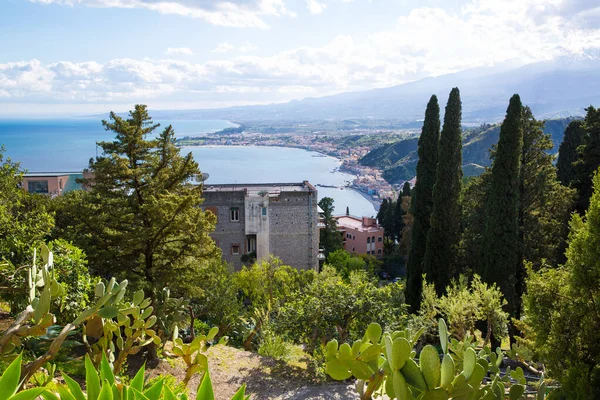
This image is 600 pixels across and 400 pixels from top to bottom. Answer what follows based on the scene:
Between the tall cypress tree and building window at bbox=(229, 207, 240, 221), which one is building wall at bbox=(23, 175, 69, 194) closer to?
building window at bbox=(229, 207, 240, 221)

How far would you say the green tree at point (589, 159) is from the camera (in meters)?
14.5

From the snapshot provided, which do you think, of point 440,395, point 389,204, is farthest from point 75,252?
point 389,204

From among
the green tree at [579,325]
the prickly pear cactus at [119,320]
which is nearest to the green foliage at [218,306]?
the prickly pear cactus at [119,320]

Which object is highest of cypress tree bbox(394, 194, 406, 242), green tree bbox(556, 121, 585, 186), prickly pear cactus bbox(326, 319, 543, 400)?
green tree bbox(556, 121, 585, 186)

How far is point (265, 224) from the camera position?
21.9 metres

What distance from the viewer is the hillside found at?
86438 mm

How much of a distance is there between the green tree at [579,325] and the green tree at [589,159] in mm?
A: 9610

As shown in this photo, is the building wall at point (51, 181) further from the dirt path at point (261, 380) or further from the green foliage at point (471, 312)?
the green foliage at point (471, 312)

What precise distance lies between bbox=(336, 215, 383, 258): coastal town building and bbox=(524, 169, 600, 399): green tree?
2842cm

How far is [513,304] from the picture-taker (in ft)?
43.1

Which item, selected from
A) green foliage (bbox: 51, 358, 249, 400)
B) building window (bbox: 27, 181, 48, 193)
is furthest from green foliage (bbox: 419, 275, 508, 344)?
building window (bbox: 27, 181, 48, 193)

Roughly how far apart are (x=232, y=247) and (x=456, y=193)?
11.1 metres

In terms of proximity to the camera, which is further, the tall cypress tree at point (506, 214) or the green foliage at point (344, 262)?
the green foliage at point (344, 262)

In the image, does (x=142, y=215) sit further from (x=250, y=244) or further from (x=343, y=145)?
(x=343, y=145)
